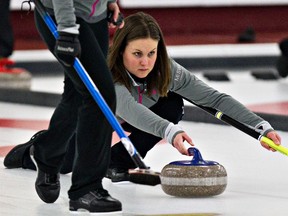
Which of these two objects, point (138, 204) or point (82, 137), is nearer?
point (82, 137)

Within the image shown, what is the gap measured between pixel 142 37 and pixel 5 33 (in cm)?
397

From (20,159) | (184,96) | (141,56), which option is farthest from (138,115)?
(20,159)

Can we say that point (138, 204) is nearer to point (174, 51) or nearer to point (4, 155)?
point (4, 155)

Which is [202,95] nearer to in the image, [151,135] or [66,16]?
[151,135]

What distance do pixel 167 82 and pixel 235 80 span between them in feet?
16.0

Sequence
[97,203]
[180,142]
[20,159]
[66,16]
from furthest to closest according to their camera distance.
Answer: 1. [20,159]
2. [180,142]
3. [97,203]
4. [66,16]

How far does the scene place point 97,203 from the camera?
138 inches

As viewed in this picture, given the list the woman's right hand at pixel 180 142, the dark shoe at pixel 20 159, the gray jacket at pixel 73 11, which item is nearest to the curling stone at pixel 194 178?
the woman's right hand at pixel 180 142

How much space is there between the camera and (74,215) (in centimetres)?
353

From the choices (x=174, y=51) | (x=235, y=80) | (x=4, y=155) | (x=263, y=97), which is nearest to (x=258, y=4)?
(x=174, y=51)

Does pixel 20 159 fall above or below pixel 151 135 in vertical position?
below

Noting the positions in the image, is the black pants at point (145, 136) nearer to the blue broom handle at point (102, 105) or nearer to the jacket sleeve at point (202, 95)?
the jacket sleeve at point (202, 95)

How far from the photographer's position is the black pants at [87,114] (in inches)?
136

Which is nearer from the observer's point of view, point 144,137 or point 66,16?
point 66,16
